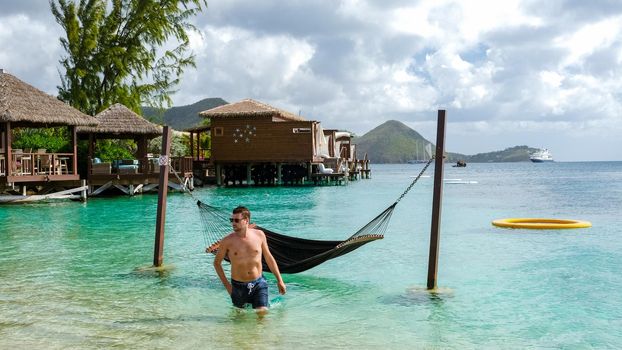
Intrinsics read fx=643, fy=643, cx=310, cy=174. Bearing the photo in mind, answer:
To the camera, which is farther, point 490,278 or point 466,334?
point 490,278

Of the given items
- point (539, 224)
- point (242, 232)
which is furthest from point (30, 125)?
point (242, 232)

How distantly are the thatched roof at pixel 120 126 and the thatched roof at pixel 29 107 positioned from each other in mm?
3358

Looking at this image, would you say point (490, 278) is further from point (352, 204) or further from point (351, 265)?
point (352, 204)

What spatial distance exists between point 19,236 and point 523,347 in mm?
11601

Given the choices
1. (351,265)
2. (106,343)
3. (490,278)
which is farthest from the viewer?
(351,265)

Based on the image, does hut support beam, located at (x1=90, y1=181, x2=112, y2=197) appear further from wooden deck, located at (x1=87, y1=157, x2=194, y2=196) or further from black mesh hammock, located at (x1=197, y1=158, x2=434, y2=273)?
black mesh hammock, located at (x1=197, y1=158, x2=434, y2=273)

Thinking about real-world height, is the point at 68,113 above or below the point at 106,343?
above

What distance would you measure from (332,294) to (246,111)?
90.9ft

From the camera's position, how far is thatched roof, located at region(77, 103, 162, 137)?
1061 inches

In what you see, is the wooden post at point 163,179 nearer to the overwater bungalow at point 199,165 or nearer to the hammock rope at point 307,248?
the hammock rope at point 307,248

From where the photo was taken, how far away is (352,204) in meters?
25.2

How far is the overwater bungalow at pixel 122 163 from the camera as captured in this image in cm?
2603

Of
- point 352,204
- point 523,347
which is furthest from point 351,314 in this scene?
point 352,204

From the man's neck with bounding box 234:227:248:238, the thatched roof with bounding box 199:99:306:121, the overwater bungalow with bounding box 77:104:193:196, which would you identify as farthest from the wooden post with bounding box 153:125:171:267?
the thatched roof with bounding box 199:99:306:121
